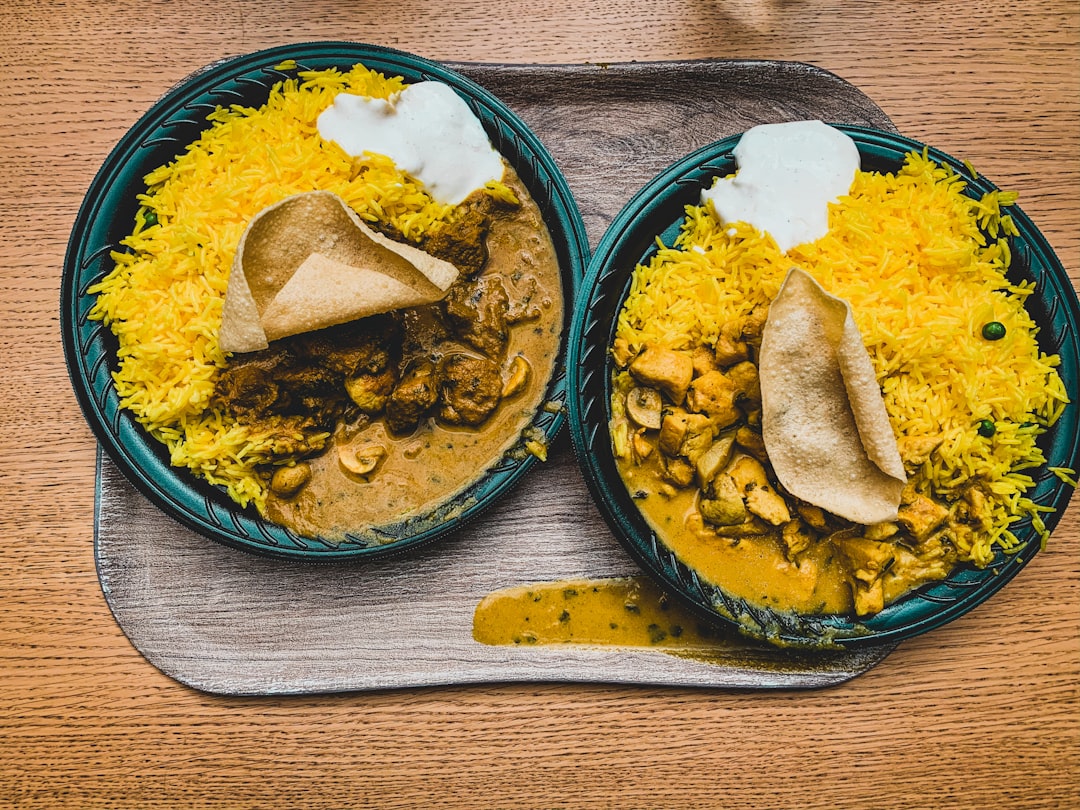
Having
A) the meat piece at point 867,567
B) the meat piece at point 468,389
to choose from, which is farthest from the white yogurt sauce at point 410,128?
the meat piece at point 867,567

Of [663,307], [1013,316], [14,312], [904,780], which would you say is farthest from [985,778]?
[14,312]

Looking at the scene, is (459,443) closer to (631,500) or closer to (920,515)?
(631,500)

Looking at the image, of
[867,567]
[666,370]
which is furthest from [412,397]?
[867,567]

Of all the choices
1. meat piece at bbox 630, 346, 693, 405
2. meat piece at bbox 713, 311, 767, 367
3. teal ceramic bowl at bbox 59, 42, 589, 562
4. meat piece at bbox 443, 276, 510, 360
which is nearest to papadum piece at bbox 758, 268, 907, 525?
meat piece at bbox 713, 311, 767, 367

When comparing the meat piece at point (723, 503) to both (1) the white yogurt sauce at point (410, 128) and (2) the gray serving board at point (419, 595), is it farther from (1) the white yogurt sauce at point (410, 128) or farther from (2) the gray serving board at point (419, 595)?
(1) the white yogurt sauce at point (410, 128)

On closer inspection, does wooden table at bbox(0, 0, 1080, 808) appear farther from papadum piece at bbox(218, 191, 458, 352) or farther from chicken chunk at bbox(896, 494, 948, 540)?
papadum piece at bbox(218, 191, 458, 352)

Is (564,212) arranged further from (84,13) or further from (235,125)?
(84,13)
